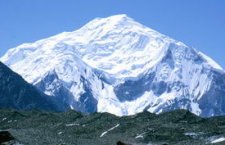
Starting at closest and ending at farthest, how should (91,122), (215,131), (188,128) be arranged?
(215,131) < (188,128) < (91,122)

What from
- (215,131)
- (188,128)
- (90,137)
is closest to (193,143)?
(215,131)

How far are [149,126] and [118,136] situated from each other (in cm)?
1260

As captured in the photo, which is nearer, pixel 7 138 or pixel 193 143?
pixel 7 138

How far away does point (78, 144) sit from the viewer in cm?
13725

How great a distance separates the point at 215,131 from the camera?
494 ft

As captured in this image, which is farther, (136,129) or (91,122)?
(91,122)

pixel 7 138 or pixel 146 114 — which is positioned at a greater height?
pixel 146 114

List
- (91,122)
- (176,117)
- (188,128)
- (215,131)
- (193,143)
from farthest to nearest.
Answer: (91,122), (176,117), (188,128), (215,131), (193,143)

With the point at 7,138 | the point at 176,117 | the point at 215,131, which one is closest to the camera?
the point at 7,138

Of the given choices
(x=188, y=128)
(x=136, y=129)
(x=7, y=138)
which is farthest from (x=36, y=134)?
(x=7, y=138)

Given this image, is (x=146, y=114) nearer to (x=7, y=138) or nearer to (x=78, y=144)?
(x=78, y=144)

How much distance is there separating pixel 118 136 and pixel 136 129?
415 inches

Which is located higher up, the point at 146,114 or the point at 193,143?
the point at 146,114

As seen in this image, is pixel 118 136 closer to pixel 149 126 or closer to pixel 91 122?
pixel 149 126
